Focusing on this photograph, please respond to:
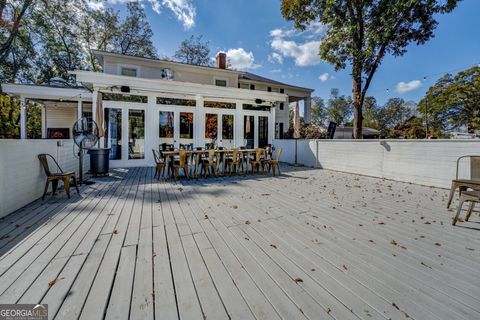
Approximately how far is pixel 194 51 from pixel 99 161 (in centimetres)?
1959

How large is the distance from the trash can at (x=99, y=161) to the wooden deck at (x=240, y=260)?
9.86 feet

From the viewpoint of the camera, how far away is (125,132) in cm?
880

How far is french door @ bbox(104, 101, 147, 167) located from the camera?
866 centimetres

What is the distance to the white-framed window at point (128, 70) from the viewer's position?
1281 centimetres

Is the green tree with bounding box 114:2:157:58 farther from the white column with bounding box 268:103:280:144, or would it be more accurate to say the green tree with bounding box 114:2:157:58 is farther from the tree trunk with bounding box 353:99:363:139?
the tree trunk with bounding box 353:99:363:139

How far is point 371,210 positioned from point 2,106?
22.1 metres

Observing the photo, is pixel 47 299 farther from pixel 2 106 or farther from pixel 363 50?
pixel 2 106

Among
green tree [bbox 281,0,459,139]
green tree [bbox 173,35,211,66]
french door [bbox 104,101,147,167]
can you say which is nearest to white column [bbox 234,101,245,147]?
french door [bbox 104,101,147,167]

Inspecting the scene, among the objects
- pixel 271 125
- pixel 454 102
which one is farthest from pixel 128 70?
pixel 454 102

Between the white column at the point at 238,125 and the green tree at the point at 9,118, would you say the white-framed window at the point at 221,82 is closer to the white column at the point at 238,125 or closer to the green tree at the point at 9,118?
the white column at the point at 238,125

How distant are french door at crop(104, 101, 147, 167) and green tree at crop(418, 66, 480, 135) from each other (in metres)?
31.1

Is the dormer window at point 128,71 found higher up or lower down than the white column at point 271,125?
higher up

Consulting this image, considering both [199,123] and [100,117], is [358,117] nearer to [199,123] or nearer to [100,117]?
[199,123]

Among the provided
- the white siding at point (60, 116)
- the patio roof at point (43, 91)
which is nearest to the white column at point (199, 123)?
the patio roof at point (43, 91)
